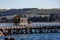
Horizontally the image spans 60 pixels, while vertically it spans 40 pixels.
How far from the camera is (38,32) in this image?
5822 inches

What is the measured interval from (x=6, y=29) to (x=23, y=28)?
9205 millimetres

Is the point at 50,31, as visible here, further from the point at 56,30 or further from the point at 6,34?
the point at 6,34

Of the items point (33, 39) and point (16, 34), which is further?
point (16, 34)

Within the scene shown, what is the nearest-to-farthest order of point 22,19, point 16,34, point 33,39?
point 33,39, point 16,34, point 22,19

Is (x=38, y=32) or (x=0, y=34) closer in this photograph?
Result: (x=0, y=34)

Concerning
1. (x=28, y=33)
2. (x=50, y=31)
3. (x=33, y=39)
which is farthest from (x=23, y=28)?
A: (x=33, y=39)

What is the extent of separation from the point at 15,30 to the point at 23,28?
271 inches

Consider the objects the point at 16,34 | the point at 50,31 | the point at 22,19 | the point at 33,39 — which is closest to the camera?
the point at 33,39

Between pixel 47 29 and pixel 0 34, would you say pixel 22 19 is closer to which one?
pixel 47 29

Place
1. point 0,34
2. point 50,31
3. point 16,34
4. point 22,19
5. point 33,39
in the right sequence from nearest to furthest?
1. point 33,39
2. point 0,34
3. point 16,34
4. point 50,31
5. point 22,19

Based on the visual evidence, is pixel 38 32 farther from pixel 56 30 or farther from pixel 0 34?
pixel 0 34

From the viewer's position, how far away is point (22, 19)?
169375 millimetres

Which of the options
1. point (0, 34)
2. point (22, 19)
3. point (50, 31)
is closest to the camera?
point (0, 34)

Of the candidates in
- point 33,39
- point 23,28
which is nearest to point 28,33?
point 23,28
